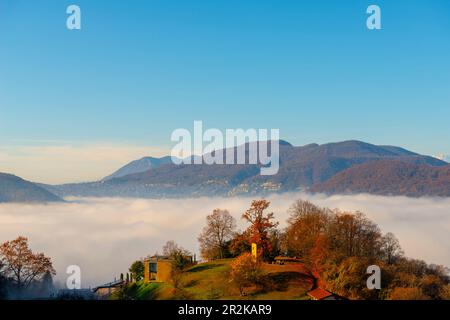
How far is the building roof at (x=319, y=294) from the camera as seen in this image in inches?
2129

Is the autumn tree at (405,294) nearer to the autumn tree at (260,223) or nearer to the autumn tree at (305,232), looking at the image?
the autumn tree at (305,232)

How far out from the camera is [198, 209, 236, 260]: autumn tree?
3191 inches

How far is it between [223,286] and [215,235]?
20012 millimetres

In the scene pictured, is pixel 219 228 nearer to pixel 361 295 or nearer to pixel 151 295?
pixel 151 295

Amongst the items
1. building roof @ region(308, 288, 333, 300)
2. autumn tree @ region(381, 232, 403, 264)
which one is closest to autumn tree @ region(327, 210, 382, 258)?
autumn tree @ region(381, 232, 403, 264)

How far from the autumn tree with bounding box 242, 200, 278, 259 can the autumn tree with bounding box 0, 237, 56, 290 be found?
102ft

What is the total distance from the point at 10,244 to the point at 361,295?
159 feet

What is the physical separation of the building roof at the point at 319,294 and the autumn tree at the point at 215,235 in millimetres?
25100

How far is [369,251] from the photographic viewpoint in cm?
7681

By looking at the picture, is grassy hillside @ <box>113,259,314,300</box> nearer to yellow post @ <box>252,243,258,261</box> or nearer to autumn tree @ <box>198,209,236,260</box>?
yellow post @ <box>252,243,258,261</box>
